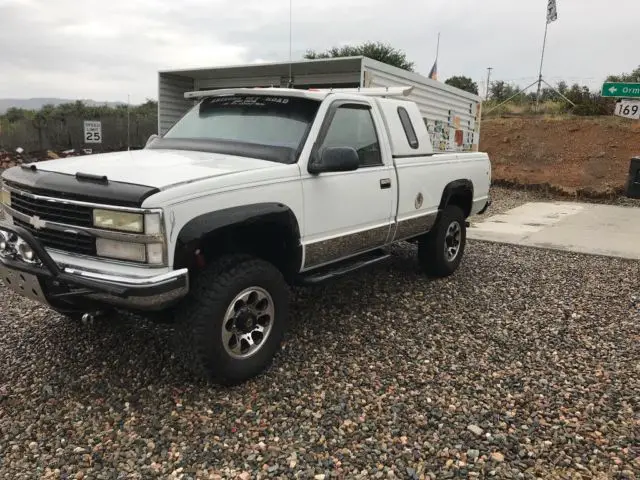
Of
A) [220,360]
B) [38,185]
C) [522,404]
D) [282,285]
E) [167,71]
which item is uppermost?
[167,71]

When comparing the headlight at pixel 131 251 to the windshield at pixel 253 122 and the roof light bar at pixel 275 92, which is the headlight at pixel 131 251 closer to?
the windshield at pixel 253 122

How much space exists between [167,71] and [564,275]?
33.1 ft

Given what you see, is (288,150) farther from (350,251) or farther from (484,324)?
(484,324)

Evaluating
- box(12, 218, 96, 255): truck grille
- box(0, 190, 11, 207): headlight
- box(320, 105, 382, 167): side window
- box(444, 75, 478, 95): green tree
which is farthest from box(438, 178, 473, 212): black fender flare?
box(444, 75, 478, 95): green tree

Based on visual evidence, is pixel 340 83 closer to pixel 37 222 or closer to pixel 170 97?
pixel 170 97

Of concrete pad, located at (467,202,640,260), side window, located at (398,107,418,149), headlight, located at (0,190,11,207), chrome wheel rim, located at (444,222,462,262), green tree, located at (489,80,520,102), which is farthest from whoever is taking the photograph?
green tree, located at (489,80,520,102)

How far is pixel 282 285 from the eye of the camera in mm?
3723

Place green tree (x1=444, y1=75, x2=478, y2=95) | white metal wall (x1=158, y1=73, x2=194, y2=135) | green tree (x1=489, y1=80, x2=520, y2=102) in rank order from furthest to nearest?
green tree (x1=444, y1=75, x2=478, y2=95)
green tree (x1=489, y1=80, x2=520, y2=102)
white metal wall (x1=158, y1=73, x2=194, y2=135)

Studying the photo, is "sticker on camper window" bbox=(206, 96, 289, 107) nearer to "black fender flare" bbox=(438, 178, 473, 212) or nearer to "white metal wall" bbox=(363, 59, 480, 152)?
"black fender flare" bbox=(438, 178, 473, 212)

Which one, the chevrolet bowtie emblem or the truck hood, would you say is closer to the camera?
the truck hood

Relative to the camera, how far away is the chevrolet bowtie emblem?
332 cm

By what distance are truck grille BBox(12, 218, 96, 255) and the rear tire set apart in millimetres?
3673

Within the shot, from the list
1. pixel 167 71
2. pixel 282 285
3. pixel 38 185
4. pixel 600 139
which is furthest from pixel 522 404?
pixel 600 139

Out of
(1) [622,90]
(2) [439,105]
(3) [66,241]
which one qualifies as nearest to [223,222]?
(3) [66,241]
